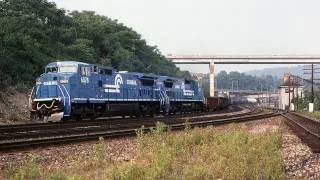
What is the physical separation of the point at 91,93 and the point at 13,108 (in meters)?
9.40

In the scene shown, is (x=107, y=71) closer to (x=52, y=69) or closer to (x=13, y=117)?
(x=52, y=69)

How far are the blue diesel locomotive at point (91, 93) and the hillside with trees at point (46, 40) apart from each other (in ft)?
34.0

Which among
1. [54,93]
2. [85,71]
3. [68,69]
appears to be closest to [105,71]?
[85,71]

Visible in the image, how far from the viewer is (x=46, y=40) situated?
53.2 meters

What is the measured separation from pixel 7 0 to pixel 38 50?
377 inches

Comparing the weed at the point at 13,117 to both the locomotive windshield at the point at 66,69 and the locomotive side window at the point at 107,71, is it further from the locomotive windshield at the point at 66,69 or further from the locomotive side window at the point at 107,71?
the locomotive side window at the point at 107,71

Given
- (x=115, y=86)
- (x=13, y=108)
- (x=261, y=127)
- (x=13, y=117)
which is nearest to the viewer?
(x=261, y=127)

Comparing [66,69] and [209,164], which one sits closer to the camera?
[209,164]

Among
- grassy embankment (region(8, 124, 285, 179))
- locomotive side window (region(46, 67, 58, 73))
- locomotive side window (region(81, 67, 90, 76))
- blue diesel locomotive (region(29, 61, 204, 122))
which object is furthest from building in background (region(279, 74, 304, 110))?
grassy embankment (region(8, 124, 285, 179))

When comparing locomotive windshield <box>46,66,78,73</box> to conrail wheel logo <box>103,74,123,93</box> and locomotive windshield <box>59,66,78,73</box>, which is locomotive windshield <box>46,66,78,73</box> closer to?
locomotive windshield <box>59,66,78,73</box>

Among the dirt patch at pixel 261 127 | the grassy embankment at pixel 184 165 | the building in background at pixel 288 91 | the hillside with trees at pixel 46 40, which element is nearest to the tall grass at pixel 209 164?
the grassy embankment at pixel 184 165

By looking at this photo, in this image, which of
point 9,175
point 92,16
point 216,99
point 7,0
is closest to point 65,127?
point 9,175

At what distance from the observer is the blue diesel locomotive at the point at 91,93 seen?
30203 millimetres

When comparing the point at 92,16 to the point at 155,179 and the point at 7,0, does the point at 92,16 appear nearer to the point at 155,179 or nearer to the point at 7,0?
the point at 7,0
